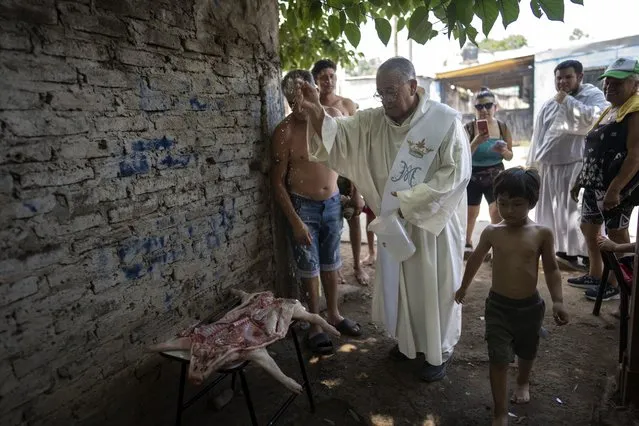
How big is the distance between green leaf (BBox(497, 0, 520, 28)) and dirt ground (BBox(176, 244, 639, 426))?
7.15 ft

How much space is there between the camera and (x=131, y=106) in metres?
2.16

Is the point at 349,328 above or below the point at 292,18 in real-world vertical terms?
below

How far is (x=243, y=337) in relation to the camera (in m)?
2.10

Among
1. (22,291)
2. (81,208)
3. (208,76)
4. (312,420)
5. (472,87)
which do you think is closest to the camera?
(22,291)

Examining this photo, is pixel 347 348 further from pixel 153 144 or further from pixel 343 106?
pixel 343 106

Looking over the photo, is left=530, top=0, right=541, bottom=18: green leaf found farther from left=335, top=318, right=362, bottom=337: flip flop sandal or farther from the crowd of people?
left=335, top=318, right=362, bottom=337: flip flop sandal

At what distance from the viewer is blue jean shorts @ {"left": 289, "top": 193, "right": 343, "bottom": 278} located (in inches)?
124

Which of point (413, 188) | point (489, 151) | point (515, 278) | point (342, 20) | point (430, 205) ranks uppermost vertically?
point (342, 20)

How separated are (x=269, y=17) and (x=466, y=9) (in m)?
1.66

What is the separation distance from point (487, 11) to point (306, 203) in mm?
1737

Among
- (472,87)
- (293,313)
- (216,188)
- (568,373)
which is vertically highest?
(472,87)

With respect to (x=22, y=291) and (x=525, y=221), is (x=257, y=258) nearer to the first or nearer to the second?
(x=22, y=291)

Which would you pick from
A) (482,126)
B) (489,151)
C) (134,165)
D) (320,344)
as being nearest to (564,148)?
(489,151)

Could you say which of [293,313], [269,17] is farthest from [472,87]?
[293,313]
